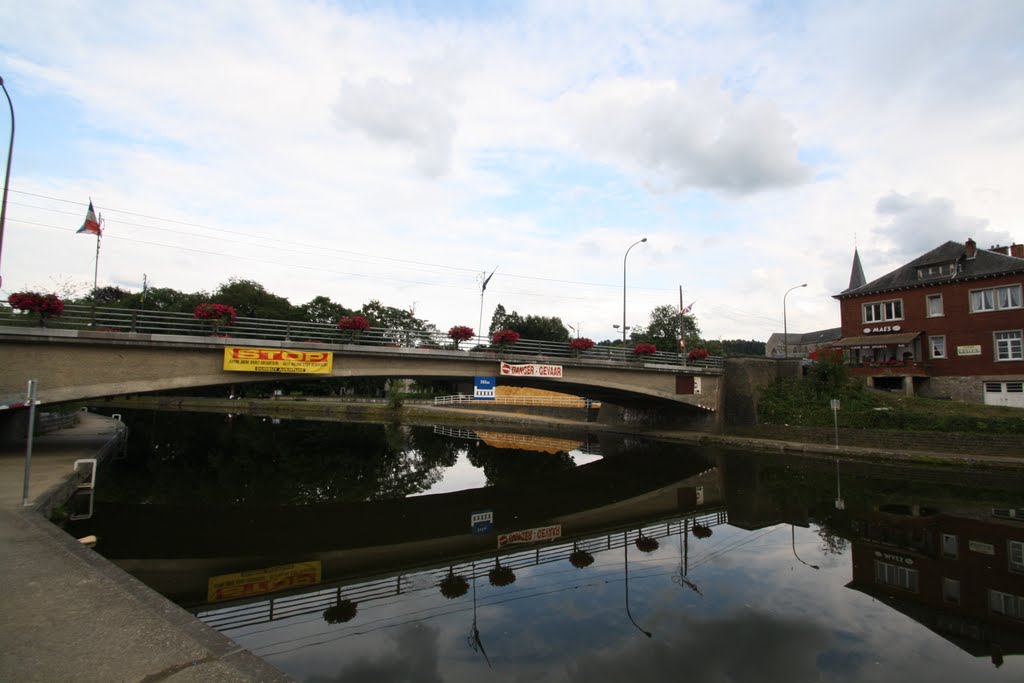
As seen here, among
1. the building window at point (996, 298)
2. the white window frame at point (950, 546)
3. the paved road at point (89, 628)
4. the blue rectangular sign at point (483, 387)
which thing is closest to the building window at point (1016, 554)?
the white window frame at point (950, 546)

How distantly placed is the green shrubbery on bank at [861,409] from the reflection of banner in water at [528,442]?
13.1 meters

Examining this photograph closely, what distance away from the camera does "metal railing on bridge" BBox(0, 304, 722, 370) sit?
1786 cm

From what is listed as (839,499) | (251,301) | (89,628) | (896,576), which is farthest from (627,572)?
(251,301)

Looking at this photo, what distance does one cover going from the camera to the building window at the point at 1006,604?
9.05 metres

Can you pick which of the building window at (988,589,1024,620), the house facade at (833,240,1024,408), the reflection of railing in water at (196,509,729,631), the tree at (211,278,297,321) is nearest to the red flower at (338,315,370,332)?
the reflection of railing in water at (196,509,729,631)

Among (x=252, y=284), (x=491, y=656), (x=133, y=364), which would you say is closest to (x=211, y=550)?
(x=491, y=656)

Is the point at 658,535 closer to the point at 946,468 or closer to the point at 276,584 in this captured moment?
the point at 276,584

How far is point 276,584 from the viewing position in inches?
394

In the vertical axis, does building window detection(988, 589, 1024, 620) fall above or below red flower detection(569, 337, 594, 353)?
below

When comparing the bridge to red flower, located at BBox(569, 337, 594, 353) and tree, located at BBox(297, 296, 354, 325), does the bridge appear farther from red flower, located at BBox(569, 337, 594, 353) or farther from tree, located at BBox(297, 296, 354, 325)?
tree, located at BBox(297, 296, 354, 325)

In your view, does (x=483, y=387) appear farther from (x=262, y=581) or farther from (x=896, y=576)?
(x=896, y=576)

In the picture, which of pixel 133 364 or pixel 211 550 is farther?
→ pixel 133 364

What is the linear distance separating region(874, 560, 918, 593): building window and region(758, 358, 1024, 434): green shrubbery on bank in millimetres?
20320

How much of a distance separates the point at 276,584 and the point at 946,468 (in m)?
28.1
